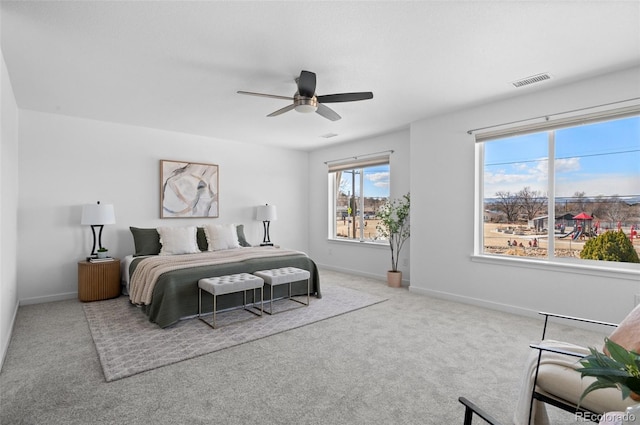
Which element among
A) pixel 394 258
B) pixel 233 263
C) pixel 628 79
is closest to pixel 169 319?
pixel 233 263

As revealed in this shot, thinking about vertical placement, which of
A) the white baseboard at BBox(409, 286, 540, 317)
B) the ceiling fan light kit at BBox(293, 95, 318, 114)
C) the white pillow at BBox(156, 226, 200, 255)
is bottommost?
the white baseboard at BBox(409, 286, 540, 317)

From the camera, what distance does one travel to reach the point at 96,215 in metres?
4.49

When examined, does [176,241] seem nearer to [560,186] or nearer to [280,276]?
[280,276]

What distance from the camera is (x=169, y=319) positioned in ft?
11.3

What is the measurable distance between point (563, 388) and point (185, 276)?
3.43 metres

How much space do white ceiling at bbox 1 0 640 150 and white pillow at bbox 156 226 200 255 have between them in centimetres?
185

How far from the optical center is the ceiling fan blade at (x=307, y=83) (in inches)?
118

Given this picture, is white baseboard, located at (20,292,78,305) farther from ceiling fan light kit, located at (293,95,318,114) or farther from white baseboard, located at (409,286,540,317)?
white baseboard, located at (409,286,540,317)

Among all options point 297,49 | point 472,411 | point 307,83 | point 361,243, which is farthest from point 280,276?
point 472,411

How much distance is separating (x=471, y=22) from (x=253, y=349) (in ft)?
10.4

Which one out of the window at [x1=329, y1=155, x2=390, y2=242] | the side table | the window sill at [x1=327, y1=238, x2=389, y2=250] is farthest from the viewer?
the window at [x1=329, y1=155, x2=390, y2=242]

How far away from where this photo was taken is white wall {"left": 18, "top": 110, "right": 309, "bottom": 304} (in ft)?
14.5

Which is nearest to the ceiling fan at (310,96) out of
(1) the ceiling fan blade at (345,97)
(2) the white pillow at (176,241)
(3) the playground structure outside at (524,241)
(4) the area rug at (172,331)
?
(1) the ceiling fan blade at (345,97)

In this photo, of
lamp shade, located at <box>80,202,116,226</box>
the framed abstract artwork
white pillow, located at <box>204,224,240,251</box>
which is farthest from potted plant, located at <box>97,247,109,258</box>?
white pillow, located at <box>204,224,240,251</box>
